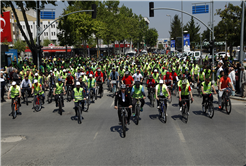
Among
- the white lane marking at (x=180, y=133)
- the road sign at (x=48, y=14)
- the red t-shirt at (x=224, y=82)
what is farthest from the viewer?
the road sign at (x=48, y=14)

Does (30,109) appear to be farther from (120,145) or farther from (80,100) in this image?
(120,145)

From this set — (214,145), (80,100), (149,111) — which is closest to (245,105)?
(149,111)

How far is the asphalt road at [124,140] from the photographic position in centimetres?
720

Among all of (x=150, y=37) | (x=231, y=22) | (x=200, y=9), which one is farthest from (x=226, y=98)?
(x=150, y=37)

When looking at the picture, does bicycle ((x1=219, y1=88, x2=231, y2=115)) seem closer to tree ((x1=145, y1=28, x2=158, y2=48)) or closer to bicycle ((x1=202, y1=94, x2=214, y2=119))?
bicycle ((x1=202, y1=94, x2=214, y2=119))

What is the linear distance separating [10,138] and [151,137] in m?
4.81

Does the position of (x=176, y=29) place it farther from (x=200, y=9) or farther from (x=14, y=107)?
(x=14, y=107)

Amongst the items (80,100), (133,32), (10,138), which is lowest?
(10,138)

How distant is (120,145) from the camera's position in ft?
27.3

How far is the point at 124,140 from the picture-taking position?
8859mm

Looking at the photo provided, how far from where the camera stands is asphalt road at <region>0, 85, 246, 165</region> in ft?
23.6

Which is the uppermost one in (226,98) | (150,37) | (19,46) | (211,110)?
(150,37)

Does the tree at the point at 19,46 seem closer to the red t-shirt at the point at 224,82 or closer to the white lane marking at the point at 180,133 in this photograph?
the red t-shirt at the point at 224,82

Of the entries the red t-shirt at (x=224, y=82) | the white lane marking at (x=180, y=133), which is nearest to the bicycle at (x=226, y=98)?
the red t-shirt at (x=224, y=82)
